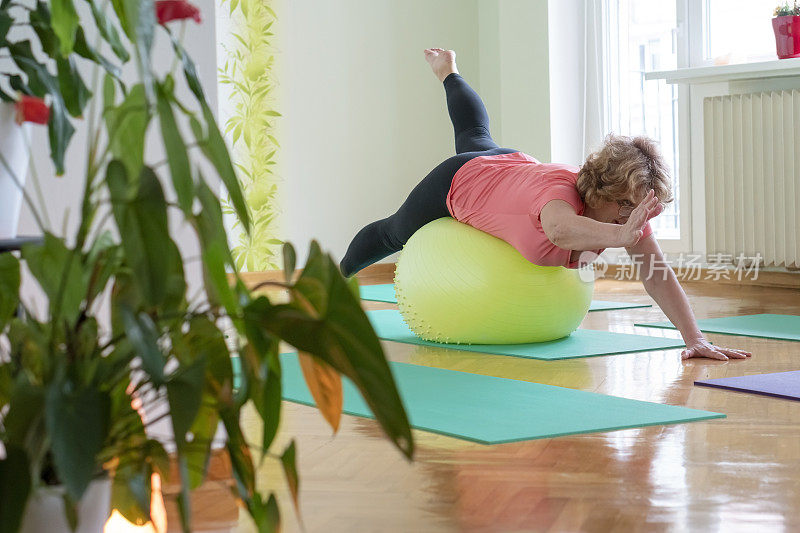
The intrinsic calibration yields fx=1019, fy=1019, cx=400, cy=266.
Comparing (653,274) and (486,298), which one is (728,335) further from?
(486,298)

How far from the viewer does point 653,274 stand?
3.16m

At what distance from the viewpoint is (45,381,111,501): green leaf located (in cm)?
89

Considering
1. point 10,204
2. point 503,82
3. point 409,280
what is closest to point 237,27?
point 503,82

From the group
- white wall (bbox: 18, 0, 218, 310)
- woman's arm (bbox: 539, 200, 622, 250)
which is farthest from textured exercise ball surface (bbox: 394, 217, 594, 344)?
white wall (bbox: 18, 0, 218, 310)

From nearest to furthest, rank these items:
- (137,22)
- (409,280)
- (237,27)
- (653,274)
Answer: (137,22) → (653,274) → (409,280) → (237,27)

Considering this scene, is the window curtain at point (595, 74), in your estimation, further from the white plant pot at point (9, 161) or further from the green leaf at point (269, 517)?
the green leaf at point (269, 517)

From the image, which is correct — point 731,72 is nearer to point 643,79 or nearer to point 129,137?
point 643,79

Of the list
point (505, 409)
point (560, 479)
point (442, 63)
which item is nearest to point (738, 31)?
point (442, 63)

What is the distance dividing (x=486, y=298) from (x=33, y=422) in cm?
243

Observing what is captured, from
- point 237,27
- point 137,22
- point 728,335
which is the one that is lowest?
point 728,335

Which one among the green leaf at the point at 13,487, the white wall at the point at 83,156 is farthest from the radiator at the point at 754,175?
the green leaf at the point at 13,487

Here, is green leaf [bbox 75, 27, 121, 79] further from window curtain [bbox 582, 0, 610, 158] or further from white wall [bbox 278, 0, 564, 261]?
window curtain [bbox 582, 0, 610, 158]

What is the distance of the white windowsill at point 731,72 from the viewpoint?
4.86m

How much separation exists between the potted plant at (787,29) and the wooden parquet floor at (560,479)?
9.44ft
